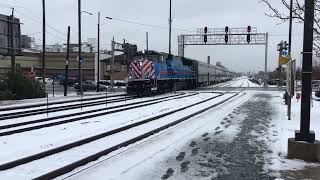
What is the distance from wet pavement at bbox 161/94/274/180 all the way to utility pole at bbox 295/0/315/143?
1.05 m

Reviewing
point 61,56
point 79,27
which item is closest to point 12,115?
point 79,27

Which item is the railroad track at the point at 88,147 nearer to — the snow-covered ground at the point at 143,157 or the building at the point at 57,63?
the snow-covered ground at the point at 143,157

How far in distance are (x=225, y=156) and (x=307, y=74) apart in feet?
8.47

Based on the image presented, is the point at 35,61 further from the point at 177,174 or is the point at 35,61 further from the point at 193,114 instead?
the point at 177,174

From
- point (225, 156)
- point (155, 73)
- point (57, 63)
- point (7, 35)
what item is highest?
point (7, 35)

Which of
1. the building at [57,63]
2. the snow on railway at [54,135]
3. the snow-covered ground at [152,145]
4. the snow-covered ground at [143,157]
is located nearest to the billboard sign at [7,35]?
the snow-covered ground at [152,145]

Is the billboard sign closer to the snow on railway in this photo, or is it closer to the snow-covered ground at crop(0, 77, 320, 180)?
the snow-covered ground at crop(0, 77, 320, 180)

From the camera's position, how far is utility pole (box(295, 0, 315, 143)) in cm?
1099

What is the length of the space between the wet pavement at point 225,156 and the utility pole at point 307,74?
1.05 m

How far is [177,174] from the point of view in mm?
9148

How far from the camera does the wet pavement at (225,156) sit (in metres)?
9.26

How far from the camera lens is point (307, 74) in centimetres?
1107

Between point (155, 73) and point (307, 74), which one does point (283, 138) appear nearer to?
point (307, 74)

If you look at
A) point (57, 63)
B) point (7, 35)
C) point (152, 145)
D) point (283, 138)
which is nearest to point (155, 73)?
point (7, 35)
